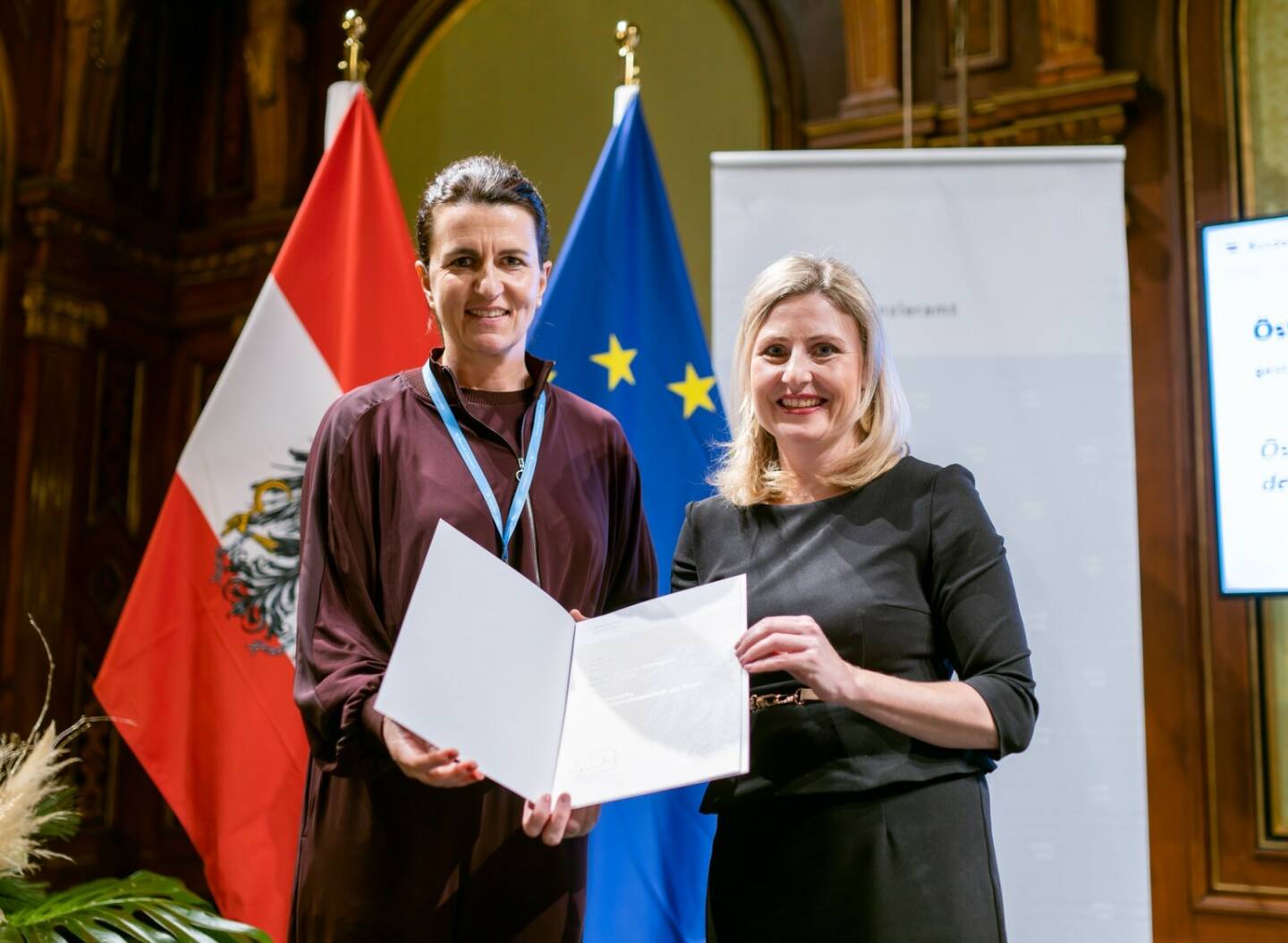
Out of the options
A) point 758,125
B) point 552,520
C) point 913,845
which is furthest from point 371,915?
point 758,125

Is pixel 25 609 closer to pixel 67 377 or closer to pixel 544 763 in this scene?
pixel 67 377

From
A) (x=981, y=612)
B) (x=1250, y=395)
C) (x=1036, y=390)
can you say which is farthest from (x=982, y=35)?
(x=981, y=612)

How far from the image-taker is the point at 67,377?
446cm

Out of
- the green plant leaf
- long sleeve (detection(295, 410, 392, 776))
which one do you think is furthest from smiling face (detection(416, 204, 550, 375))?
the green plant leaf

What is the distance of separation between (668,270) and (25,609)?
284 cm

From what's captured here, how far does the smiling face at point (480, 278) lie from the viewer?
1.46m

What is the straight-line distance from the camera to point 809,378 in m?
1.46

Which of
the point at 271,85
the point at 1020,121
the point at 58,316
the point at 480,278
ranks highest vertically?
the point at 271,85

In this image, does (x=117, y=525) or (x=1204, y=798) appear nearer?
(x=1204, y=798)

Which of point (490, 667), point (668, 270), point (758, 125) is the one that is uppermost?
point (758, 125)

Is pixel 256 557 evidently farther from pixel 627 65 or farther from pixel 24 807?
pixel 24 807

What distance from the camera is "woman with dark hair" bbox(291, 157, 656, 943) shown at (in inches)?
52.0

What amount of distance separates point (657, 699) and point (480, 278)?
55 centimetres

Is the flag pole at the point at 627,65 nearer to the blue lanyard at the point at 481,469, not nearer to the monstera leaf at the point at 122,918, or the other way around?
the blue lanyard at the point at 481,469
